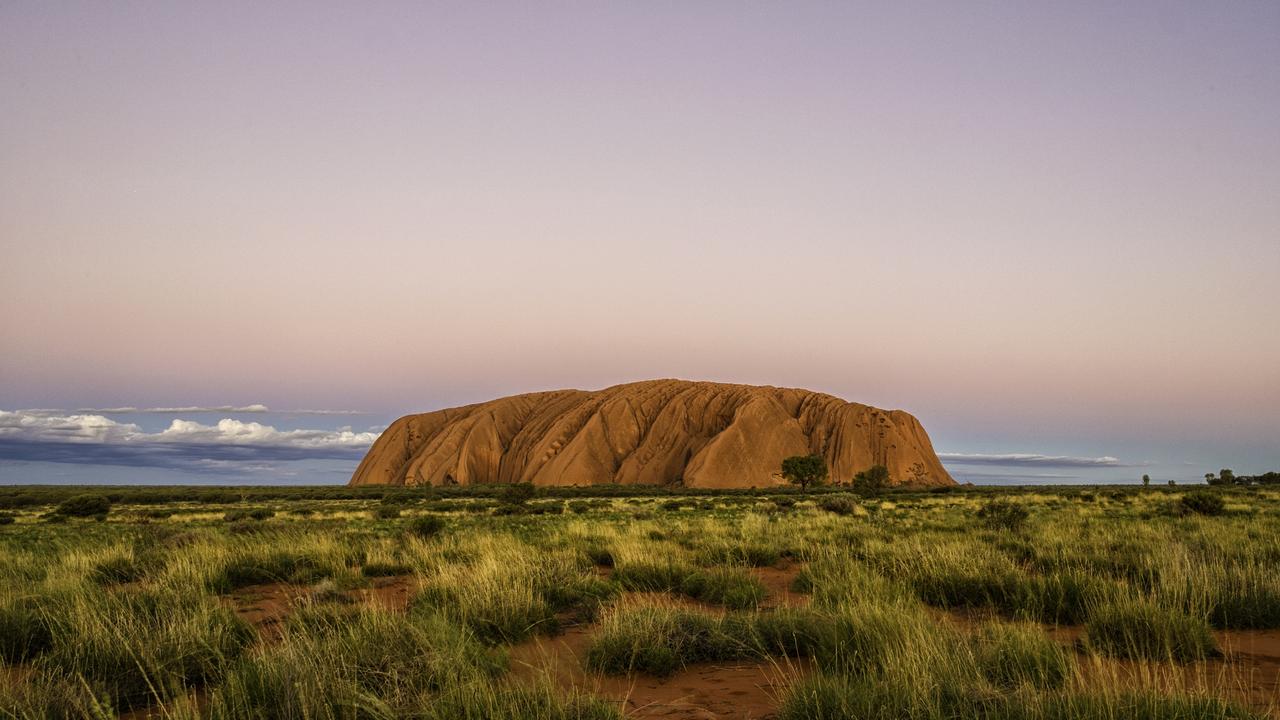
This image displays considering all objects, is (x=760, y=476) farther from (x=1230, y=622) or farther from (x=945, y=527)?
(x=1230, y=622)

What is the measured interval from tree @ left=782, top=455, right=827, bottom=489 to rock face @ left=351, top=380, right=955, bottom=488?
10.5 meters

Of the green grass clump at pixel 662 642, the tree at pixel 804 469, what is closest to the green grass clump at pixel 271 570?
the green grass clump at pixel 662 642

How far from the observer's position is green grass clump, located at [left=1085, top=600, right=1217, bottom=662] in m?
5.55

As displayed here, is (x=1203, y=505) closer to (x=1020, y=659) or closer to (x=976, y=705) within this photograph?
(x=1020, y=659)

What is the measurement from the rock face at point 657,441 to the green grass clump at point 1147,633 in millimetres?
72317

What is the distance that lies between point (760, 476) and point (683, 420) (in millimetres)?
16355

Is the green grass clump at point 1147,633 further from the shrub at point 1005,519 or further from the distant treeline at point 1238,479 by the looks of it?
the distant treeline at point 1238,479

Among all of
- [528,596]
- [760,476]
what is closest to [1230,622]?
[528,596]

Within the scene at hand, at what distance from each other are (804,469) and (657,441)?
87.4ft

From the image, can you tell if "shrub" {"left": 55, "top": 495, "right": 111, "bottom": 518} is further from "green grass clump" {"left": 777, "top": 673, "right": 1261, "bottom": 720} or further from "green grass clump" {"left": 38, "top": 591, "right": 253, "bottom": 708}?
"green grass clump" {"left": 777, "top": 673, "right": 1261, "bottom": 720}

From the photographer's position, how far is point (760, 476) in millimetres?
79188

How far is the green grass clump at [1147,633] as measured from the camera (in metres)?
5.55

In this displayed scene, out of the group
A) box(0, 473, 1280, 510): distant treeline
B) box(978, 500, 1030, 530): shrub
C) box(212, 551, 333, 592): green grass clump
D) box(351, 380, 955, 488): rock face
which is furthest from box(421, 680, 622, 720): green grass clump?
box(351, 380, 955, 488): rock face

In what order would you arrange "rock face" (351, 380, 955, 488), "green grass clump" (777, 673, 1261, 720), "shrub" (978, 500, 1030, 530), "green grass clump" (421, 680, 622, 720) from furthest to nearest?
"rock face" (351, 380, 955, 488), "shrub" (978, 500, 1030, 530), "green grass clump" (421, 680, 622, 720), "green grass clump" (777, 673, 1261, 720)
